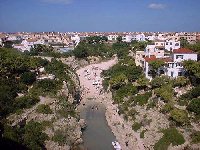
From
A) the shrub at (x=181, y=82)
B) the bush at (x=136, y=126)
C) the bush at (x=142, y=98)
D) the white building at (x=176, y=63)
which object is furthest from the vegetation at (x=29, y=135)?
the white building at (x=176, y=63)

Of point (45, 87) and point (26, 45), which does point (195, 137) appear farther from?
point (26, 45)

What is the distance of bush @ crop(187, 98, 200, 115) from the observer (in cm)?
3001

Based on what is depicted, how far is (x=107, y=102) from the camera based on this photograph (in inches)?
1778

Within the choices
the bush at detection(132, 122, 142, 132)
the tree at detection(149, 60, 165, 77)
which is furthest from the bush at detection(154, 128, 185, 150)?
the tree at detection(149, 60, 165, 77)

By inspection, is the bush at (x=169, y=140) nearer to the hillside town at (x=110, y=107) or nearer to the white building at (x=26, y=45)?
the hillside town at (x=110, y=107)

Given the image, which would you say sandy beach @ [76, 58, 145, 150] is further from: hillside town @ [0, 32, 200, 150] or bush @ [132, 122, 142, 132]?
bush @ [132, 122, 142, 132]

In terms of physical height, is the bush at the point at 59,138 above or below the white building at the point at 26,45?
below

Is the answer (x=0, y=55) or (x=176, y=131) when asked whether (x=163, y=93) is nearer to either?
(x=176, y=131)

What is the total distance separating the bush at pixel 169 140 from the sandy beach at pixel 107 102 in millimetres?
1771

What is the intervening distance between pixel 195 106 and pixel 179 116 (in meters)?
2.10

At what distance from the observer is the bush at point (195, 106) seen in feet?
98.5

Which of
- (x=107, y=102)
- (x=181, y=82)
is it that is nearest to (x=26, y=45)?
(x=107, y=102)

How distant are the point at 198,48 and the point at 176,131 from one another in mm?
19937

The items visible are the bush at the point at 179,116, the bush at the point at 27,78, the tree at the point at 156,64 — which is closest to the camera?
the bush at the point at 179,116
